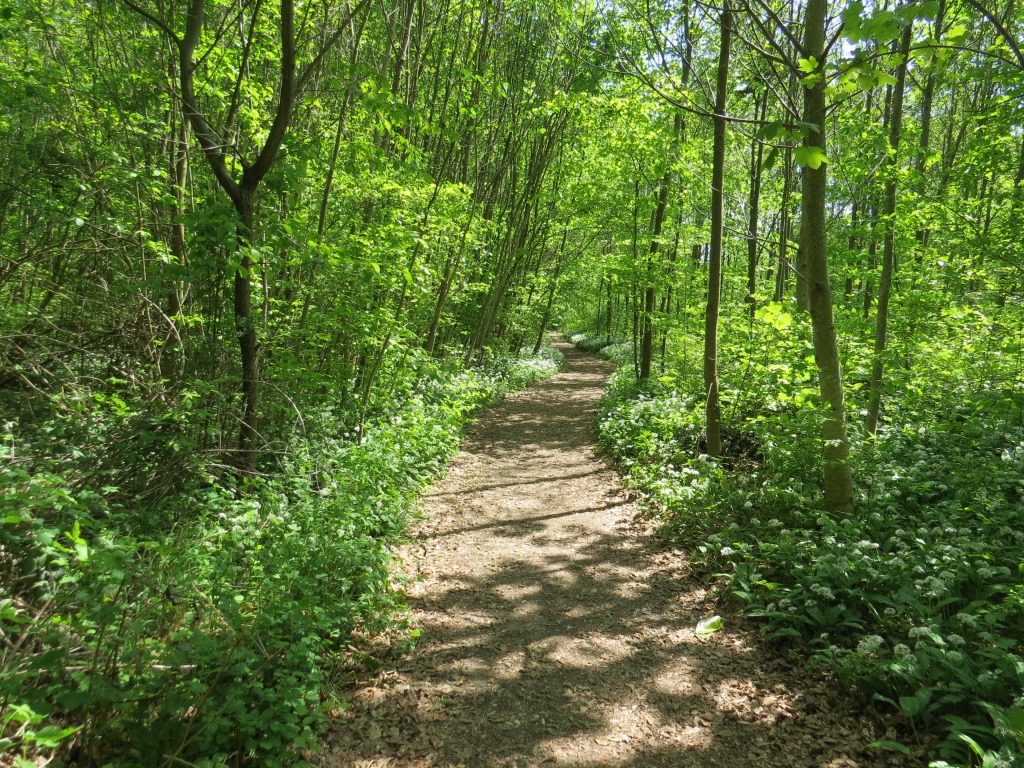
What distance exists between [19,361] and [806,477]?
Result: 8409 millimetres

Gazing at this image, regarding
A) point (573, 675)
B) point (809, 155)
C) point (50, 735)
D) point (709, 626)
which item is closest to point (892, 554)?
point (709, 626)

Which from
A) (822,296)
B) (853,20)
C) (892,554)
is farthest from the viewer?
(822,296)

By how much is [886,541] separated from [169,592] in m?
5.42

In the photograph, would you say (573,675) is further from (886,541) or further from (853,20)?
(853,20)

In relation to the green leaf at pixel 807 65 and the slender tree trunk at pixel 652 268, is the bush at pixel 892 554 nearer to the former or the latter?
the green leaf at pixel 807 65

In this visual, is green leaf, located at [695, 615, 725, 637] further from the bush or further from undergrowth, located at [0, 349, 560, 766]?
undergrowth, located at [0, 349, 560, 766]

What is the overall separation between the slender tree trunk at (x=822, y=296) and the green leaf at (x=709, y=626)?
1.86 m

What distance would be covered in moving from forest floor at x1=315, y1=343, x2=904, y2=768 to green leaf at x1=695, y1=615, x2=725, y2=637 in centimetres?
5

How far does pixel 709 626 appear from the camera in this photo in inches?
169

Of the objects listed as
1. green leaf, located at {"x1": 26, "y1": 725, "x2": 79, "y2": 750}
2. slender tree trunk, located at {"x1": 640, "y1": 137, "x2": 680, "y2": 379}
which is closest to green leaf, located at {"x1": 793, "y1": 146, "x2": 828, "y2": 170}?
green leaf, located at {"x1": 26, "y1": 725, "x2": 79, "y2": 750}

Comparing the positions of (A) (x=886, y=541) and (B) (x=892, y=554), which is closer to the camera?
(B) (x=892, y=554)

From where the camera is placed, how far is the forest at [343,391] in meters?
2.77

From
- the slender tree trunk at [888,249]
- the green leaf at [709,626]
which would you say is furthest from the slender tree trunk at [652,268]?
the green leaf at [709,626]

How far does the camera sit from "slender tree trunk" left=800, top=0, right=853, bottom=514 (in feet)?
14.5
